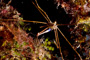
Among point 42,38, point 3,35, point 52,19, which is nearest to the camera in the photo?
point 3,35

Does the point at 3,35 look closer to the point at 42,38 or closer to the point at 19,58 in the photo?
the point at 19,58

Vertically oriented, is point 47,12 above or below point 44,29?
above

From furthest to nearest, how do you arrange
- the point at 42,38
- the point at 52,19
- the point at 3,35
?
the point at 42,38
the point at 52,19
the point at 3,35

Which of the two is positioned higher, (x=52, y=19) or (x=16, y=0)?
(x=16, y=0)

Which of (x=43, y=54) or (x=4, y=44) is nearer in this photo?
(x=4, y=44)

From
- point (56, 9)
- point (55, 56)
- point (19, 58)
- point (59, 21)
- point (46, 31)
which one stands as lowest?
point (55, 56)

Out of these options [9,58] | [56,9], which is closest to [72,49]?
[56,9]

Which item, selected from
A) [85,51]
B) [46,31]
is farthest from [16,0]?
[85,51]
